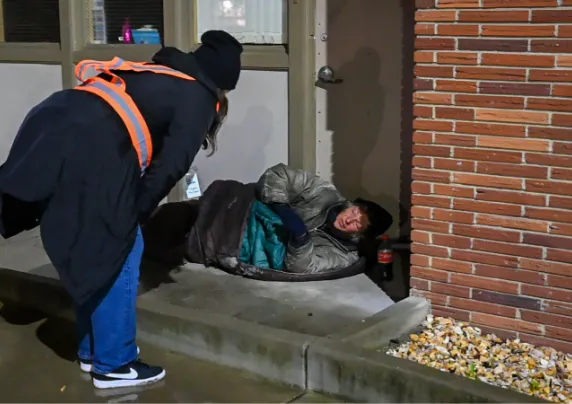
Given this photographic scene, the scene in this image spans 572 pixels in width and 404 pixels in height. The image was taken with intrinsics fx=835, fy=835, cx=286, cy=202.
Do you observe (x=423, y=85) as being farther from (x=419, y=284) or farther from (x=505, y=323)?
(x=505, y=323)

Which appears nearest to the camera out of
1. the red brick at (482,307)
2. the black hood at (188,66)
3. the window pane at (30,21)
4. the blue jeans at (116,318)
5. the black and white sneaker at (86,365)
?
the black hood at (188,66)

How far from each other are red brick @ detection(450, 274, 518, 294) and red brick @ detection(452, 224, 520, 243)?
0.72 feet

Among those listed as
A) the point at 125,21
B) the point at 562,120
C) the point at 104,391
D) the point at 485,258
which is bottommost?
the point at 104,391

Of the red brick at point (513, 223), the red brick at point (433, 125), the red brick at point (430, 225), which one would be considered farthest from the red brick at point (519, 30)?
the red brick at point (430, 225)

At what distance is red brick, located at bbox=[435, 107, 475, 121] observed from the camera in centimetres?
427

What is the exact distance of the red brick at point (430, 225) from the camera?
14.6ft

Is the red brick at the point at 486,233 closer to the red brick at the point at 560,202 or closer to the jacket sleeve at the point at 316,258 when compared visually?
the red brick at the point at 560,202

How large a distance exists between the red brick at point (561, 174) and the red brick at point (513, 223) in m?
0.24

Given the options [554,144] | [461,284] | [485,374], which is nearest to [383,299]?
[461,284]

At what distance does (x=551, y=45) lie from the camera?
3980mm

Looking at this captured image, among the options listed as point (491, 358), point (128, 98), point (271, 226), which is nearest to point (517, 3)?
point (491, 358)

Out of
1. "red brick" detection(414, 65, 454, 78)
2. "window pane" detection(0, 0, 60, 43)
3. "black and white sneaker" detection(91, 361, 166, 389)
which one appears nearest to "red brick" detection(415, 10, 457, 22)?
"red brick" detection(414, 65, 454, 78)

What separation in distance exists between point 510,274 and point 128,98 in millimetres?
2106

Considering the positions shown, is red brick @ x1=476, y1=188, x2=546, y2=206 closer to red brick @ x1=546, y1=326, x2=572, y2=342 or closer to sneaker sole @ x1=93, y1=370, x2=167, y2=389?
red brick @ x1=546, y1=326, x2=572, y2=342
